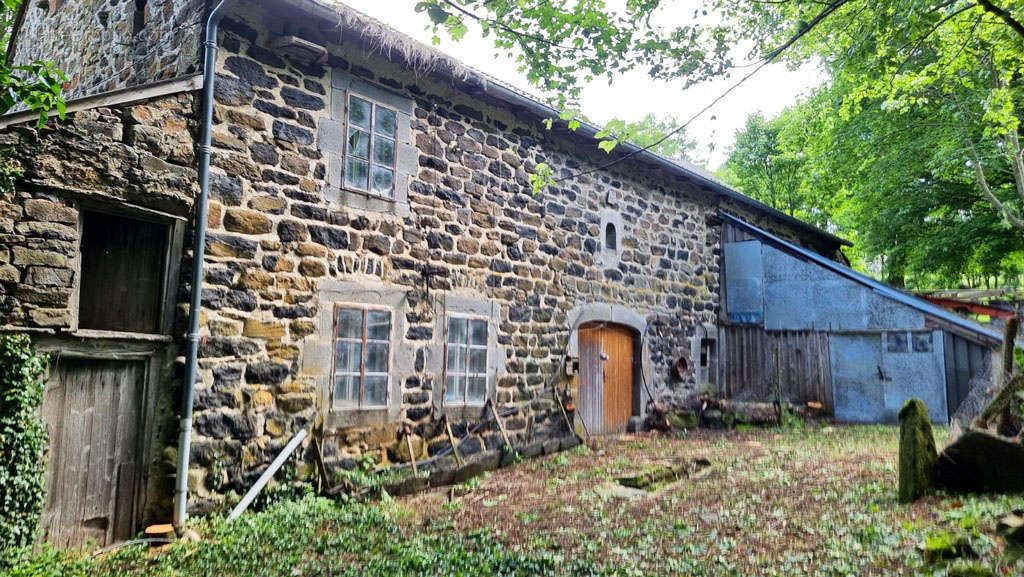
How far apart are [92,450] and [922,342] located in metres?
11.2

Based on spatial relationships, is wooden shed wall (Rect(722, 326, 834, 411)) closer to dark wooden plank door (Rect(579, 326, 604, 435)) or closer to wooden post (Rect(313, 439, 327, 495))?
dark wooden plank door (Rect(579, 326, 604, 435))

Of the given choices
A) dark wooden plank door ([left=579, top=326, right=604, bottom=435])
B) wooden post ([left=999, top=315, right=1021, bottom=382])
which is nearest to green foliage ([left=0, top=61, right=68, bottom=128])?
dark wooden plank door ([left=579, top=326, right=604, bottom=435])

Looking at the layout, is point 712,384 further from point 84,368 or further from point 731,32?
point 84,368

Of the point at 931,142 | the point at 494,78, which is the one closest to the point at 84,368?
the point at 494,78

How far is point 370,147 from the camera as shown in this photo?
21.9 ft

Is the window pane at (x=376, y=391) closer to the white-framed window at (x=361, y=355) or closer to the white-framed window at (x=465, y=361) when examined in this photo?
the white-framed window at (x=361, y=355)

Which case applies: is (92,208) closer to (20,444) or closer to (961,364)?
(20,444)

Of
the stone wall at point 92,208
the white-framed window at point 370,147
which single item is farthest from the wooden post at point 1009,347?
the stone wall at point 92,208

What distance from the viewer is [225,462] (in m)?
5.30

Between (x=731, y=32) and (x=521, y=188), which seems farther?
(x=521, y=188)

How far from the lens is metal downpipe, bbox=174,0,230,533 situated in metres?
4.96

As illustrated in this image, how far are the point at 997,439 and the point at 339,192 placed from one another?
574 centimetres

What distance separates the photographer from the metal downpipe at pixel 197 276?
4.96m

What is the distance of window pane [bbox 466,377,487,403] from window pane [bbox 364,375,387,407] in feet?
3.88
